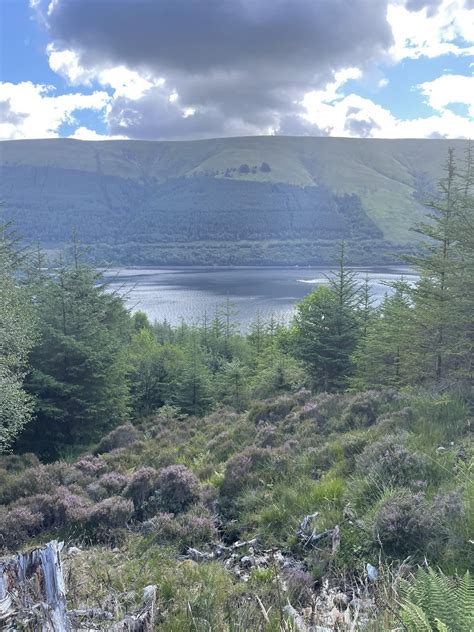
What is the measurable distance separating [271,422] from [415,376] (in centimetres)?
432

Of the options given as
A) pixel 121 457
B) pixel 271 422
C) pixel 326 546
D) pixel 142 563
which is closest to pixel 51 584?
pixel 142 563

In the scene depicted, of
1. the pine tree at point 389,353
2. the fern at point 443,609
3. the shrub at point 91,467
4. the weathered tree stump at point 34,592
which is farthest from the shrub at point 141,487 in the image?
the pine tree at point 389,353

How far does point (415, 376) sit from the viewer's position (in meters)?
12.6

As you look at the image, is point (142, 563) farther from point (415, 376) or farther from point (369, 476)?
point (415, 376)

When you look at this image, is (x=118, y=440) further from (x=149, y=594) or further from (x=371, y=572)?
(x=371, y=572)

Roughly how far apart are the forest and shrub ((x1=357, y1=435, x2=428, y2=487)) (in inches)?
1.0

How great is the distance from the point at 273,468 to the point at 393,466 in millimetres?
2247

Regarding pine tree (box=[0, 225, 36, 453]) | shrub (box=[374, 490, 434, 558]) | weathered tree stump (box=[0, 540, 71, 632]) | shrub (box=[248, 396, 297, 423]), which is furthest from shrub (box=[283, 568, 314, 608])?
pine tree (box=[0, 225, 36, 453])

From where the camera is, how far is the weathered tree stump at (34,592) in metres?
3.12

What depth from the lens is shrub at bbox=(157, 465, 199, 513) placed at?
7023 millimetres

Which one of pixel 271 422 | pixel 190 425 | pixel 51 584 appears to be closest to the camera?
pixel 51 584

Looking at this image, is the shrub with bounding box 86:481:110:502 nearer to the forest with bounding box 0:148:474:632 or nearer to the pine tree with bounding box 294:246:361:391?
the forest with bounding box 0:148:474:632

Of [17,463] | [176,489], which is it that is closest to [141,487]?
[176,489]

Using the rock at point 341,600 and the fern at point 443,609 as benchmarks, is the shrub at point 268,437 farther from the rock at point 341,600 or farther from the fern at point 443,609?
the fern at point 443,609
